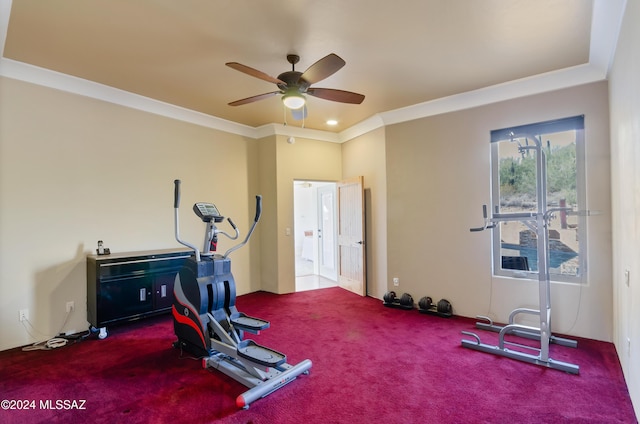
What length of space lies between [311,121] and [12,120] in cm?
369

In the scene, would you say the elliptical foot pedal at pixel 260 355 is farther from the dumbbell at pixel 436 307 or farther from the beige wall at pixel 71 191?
the dumbbell at pixel 436 307

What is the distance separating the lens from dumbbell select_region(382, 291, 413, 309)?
4480mm

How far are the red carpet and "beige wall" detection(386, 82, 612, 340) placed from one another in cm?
49

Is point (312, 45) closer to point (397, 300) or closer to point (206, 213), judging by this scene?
point (206, 213)

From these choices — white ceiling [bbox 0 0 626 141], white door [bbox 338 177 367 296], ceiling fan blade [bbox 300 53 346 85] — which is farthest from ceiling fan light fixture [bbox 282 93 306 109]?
white door [bbox 338 177 367 296]

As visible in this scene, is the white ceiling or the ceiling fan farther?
the ceiling fan

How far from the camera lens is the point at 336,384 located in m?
2.51

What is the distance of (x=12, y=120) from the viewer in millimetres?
3219

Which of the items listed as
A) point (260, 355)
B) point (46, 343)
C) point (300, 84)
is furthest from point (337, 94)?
point (46, 343)

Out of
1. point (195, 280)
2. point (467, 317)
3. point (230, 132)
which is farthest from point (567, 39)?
point (230, 132)

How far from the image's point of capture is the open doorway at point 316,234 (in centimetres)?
664

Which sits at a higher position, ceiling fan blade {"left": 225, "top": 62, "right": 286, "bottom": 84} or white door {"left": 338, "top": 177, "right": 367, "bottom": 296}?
ceiling fan blade {"left": 225, "top": 62, "right": 286, "bottom": 84}

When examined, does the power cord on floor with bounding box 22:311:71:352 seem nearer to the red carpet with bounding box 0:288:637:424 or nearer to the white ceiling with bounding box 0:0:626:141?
the red carpet with bounding box 0:288:637:424

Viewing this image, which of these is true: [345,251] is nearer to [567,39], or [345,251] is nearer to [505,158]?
[505,158]
